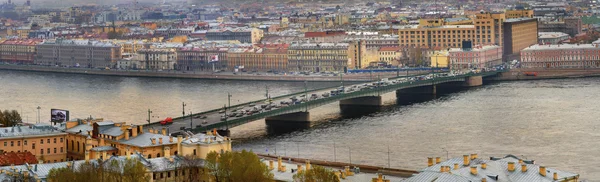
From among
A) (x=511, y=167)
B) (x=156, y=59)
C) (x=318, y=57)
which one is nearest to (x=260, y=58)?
(x=318, y=57)

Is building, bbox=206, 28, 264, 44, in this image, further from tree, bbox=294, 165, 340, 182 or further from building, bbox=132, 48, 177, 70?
tree, bbox=294, 165, 340, 182

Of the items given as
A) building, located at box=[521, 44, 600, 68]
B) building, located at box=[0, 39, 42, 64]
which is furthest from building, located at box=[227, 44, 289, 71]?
building, located at box=[0, 39, 42, 64]

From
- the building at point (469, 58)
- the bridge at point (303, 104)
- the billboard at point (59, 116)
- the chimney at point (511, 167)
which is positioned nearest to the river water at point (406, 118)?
the bridge at point (303, 104)

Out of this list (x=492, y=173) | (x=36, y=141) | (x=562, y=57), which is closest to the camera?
(x=492, y=173)

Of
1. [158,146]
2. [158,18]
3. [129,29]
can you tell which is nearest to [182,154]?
[158,146]

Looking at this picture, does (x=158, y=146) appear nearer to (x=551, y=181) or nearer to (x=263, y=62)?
(x=551, y=181)

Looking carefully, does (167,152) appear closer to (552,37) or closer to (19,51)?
(552,37)
